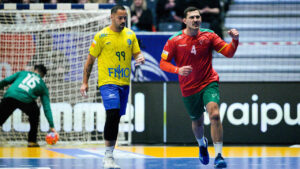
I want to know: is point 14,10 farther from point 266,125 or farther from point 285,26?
point 285,26

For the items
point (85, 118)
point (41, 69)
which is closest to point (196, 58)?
point (41, 69)

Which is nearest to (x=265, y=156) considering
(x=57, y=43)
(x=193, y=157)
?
(x=193, y=157)

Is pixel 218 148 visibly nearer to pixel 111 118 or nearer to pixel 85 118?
pixel 111 118

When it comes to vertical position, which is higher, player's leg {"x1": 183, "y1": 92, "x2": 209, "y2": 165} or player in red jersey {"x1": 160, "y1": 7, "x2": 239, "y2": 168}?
player in red jersey {"x1": 160, "y1": 7, "x2": 239, "y2": 168}

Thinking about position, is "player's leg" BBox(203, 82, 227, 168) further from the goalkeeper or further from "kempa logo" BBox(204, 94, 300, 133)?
the goalkeeper

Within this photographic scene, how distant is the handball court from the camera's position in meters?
8.58

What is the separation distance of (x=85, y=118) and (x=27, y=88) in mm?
1504

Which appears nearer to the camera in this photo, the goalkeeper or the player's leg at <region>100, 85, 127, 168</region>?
the player's leg at <region>100, 85, 127, 168</region>

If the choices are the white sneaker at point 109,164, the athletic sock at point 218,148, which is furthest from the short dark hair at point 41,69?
the athletic sock at point 218,148

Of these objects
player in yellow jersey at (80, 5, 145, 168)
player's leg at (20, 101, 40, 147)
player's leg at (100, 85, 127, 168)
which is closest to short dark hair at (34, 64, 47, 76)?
player's leg at (20, 101, 40, 147)

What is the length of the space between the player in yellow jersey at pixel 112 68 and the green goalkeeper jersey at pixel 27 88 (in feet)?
13.2

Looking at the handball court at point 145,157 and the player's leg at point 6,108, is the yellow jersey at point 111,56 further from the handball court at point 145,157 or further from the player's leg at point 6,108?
the player's leg at point 6,108

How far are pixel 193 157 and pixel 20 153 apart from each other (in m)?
3.45

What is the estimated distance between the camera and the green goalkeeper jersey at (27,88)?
1188cm
